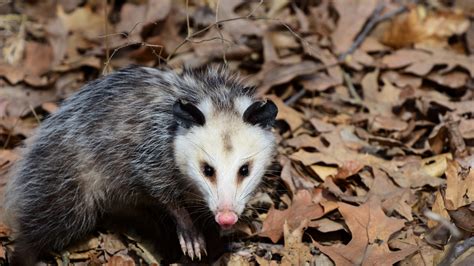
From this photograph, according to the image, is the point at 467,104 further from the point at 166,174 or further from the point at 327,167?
A: the point at 166,174

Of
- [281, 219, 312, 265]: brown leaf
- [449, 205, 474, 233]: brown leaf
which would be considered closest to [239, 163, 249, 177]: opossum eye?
[281, 219, 312, 265]: brown leaf

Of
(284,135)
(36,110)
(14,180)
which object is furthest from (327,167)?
(36,110)

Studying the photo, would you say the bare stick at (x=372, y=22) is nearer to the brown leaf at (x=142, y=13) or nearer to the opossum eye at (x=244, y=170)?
the brown leaf at (x=142, y=13)

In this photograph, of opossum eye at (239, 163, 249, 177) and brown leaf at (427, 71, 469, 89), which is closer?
opossum eye at (239, 163, 249, 177)

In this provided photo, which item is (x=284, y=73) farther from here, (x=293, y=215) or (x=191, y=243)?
(x=191, y=243)

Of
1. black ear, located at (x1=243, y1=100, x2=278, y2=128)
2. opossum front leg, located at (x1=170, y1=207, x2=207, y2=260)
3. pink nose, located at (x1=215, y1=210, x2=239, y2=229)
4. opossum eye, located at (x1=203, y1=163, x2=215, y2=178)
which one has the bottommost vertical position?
opossum front leg, located at (x1=170, y1=207, x2=207, y2=260)

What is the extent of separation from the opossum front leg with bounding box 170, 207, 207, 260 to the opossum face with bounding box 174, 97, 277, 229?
280mm

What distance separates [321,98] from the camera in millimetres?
4305

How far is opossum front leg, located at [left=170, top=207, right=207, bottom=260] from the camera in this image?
3.11 meters

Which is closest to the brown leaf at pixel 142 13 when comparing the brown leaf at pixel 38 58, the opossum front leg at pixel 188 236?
the brown leaf at pixel 38 58

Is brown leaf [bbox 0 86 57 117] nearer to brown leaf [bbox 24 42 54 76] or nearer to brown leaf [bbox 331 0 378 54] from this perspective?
brown leaf [bbox 24 42 54 76]

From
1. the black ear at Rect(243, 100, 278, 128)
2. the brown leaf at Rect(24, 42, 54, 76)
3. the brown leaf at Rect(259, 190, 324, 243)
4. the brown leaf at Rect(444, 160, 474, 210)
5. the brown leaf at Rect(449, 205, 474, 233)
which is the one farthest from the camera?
the brown leaf at Rect(24, 42, 54, 76)

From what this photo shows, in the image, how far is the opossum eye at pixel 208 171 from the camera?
275cm

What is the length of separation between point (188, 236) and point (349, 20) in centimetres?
225
